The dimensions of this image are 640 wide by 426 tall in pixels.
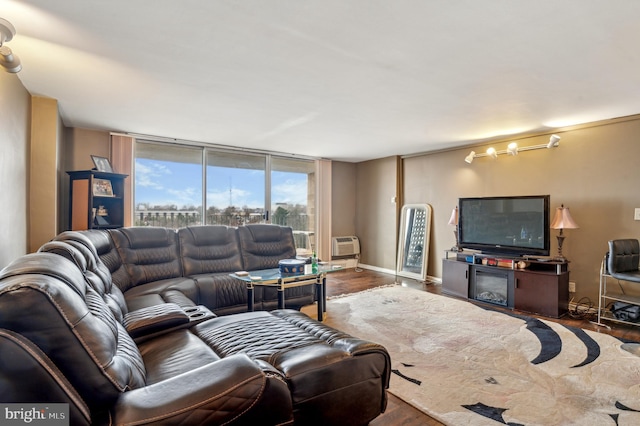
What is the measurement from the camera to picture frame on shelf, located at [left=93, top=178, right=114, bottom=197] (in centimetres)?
392

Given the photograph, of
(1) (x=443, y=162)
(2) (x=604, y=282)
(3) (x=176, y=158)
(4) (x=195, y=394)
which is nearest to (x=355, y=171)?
(1) (x=443, y=162)

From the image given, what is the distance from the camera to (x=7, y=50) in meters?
1.83

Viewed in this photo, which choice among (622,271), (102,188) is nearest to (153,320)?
(102,188)

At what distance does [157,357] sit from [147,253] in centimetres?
203

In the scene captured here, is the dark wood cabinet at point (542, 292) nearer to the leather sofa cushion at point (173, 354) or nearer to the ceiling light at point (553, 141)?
the ceiling light at point (553, 141)

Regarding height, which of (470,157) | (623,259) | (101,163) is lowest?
(623,259)

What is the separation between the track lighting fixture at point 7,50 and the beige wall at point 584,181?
530 cm

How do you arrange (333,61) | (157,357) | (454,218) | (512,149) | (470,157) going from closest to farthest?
(157,357) → (333,61) → (512,149) → (470,157) → (454,218)

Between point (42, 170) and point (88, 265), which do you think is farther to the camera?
point (42, 170)

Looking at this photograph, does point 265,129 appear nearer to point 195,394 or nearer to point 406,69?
point 406,69

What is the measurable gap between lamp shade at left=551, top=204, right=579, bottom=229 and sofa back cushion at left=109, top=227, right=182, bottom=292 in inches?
176

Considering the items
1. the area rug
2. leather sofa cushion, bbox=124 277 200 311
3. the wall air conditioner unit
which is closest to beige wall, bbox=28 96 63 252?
leather sofa cushion, bbox=124 277 200 311

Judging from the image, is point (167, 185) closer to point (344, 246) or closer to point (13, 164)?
point (13, 164)

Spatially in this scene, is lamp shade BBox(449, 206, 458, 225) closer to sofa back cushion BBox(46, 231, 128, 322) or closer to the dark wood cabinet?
the dark wood cabinet
